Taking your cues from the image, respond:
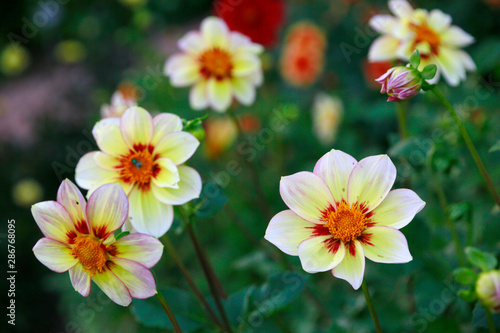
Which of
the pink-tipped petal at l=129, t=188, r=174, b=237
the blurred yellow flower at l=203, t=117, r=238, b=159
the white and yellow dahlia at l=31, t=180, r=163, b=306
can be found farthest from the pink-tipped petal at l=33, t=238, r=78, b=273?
the blurred yellow flower at l=203, t=117, r=238, b=159

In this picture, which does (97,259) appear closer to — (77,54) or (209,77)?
(209,77)

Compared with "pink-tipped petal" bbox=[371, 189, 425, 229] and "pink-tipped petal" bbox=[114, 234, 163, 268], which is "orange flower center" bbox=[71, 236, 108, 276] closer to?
"pink-tipped petal" bbox=[114, 234, 163, 268]

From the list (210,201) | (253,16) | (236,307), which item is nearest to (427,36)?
(210,201)

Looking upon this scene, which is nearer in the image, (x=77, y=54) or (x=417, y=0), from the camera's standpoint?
(x=417, y=0)

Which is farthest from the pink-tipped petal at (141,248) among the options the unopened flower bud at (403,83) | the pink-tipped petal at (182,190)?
the unopened flower bud at (403,83)

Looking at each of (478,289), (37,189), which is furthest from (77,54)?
(478,289)

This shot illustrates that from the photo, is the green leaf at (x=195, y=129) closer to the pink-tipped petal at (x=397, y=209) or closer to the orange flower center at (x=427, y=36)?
the pink-tipped petal at (x=397, y=209)
